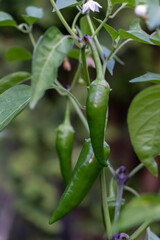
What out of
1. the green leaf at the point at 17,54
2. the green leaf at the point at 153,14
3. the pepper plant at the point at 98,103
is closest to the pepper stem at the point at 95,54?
the pepper plant at the point at 98,103

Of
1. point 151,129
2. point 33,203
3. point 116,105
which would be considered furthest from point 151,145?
point 116,105

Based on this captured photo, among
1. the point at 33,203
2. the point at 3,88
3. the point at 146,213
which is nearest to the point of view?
the point at 146,213

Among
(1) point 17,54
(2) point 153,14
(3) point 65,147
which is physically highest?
(2) point 153,14

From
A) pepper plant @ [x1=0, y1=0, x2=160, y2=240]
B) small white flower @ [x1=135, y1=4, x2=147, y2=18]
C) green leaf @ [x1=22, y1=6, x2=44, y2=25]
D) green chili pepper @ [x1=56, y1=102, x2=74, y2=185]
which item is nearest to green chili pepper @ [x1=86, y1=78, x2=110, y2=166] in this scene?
pepper plant @ [x1=0, y1=0, x2=160, y2=240]

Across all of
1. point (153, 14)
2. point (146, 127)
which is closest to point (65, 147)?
point (146, 127)

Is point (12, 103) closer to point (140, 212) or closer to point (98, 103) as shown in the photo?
point (98, 103)

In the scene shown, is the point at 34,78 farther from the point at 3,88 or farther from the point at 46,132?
the point at 46,132
